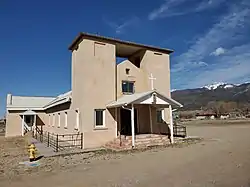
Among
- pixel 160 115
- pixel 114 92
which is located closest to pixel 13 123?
pixel 114 92

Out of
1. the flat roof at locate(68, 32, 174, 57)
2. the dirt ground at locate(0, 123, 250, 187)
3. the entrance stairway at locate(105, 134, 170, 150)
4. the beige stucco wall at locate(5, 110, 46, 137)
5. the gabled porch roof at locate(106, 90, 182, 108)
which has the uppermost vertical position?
the flat roof at locate(68, 32, 174, 57)

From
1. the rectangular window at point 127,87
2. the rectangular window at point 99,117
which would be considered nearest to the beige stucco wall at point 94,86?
the rectangular window at point 99,117

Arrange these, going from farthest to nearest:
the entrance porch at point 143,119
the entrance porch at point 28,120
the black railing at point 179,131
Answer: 1. the entrance porch at point 28,120
2. the black railing at point 179,131
3. the entrance porch at point 143,119

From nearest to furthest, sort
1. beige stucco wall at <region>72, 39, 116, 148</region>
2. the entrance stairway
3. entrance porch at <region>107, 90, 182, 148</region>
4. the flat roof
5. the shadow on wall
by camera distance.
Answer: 1. the entrance stairway
2. entrance porch at <region>107, 90, 182, 148</region>
3. beige stucco wall at <region>72, 39, 116, 148</region>
4. the flat roof
5. the shadow on wall

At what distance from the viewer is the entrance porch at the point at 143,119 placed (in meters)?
14.9

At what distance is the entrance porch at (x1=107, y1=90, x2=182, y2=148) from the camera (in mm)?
14852

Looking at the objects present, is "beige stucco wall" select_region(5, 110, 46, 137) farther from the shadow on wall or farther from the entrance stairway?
the entrance stairway

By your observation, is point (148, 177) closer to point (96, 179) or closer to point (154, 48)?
point (96, 179)

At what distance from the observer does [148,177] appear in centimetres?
737

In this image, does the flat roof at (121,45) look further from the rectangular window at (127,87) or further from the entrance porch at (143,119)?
the entrance porch at (143,119)

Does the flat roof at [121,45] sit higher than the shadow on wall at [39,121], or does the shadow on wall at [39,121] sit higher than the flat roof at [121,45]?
the flat roof at [121,45]

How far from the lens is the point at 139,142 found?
1499 cm

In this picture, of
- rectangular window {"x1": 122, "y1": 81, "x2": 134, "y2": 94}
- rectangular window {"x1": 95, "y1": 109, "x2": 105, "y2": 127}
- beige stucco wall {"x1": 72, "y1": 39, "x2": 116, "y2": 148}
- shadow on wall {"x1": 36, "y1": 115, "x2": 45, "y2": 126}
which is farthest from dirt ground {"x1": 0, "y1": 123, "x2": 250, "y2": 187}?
shadow on wall {"x1": 36, "y1": 115, "x2": 45, "y2": 126}

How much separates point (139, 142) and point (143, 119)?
11.6ft
